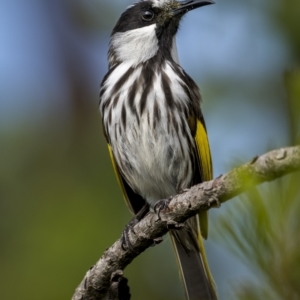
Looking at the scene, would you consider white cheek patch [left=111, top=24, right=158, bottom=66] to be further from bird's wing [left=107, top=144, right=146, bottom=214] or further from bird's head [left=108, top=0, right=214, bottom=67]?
bird's wing [left=107, top=144, right=146, bottom=214]

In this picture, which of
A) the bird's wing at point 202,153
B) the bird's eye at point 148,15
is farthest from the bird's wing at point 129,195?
the bird's eye at point 148,15

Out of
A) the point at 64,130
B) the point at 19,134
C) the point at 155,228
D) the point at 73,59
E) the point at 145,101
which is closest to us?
the point at 155,228

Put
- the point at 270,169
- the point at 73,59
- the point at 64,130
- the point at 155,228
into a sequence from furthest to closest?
the point at 73,59, the point at 64,130, the point at 155,228, the point at 270,169

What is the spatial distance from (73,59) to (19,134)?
5.33 feet

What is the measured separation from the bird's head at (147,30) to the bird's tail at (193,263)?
1220 mm

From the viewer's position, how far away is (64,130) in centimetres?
468

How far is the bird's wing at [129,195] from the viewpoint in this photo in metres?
4.18

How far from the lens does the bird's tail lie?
3758 mm

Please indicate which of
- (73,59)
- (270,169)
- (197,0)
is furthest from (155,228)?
(73,59)

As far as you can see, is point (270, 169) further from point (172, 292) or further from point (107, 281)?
point (172, 292)

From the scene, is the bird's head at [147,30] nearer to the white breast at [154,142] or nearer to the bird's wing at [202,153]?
the white breast at [154,142]

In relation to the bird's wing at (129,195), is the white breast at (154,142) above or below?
above

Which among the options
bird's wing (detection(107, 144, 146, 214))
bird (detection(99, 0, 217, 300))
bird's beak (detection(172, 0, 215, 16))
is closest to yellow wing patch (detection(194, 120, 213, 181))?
bird (detection(99, 0, 217, 300))

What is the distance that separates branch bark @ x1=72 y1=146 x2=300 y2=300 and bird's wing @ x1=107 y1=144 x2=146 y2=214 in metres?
1.16
